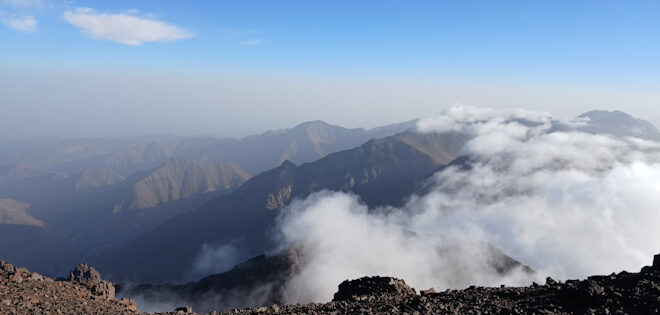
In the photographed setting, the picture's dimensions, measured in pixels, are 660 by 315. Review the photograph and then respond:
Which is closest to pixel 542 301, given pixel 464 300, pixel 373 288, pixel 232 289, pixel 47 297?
pixel 464 300

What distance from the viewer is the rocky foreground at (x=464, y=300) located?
1600cm

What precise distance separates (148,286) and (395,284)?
141034mm

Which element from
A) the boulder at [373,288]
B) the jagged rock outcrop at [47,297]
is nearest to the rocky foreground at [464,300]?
the jagged rock outcrop at [47,297]

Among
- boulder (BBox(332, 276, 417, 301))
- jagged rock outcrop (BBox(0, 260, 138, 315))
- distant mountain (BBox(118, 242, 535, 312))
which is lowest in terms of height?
distant mountain (BBox(118, 242, 535, 312))

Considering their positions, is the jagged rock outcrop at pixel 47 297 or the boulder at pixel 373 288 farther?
the boulder at pixel 373 288

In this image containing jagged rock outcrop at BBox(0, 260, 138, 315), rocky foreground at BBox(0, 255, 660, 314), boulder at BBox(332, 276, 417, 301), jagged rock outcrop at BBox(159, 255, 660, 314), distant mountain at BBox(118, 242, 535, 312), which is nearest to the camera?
jagged rock outcrop at BBox(159, 255, 660, 314)

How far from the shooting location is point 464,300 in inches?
811

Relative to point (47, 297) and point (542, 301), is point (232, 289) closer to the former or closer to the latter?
point (47, 297)

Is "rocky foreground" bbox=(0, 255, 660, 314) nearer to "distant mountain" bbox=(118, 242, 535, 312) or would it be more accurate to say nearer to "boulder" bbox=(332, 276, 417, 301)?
"boulder" bbox=(332, 276, 417, 301)

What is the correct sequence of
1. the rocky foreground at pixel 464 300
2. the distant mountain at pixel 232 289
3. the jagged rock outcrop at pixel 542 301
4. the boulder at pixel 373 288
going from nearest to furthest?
the jagged rock outcrop at pixel 542 301 < the rocky foreground at pixel 464 300 < the boulder at pixel 373 288 < the distant mountain at pixel 232 289

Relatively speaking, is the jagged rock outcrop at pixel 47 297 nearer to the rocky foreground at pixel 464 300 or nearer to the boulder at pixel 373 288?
the rocky foreground at pixel 464 300

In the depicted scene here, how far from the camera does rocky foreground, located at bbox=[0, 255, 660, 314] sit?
1600 centimetres

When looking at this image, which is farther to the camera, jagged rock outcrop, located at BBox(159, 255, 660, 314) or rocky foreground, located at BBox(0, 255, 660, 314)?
rocky foreground, located at BBox(0, 255, 660, 314)

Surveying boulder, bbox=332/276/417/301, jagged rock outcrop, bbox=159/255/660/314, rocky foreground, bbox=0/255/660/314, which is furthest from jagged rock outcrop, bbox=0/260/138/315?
boulder, bbox=332/276/417/301
